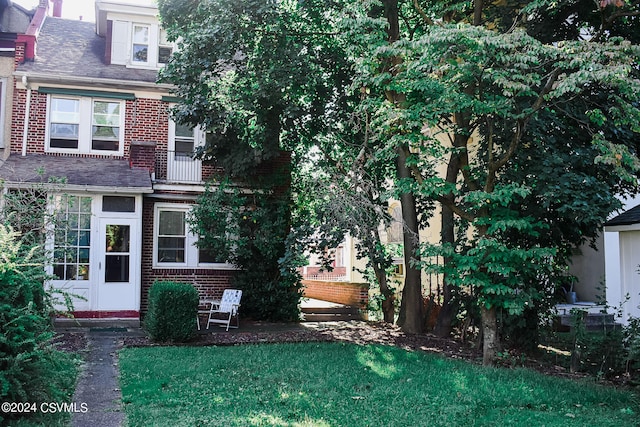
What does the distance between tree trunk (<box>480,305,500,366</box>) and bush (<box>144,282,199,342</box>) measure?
5554mm

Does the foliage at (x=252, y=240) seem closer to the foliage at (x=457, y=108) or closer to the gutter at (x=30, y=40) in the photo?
the foliage at (x=457, y=108)

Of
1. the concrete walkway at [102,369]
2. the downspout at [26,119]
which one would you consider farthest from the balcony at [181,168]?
the concrete walkway at [102,369]

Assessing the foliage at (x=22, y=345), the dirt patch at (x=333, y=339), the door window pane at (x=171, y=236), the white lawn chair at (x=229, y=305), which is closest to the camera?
the foliage at (x=22, y=345)

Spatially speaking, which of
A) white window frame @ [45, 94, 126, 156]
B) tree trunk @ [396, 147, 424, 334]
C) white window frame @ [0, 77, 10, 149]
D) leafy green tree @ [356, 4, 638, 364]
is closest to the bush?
leafy green tree @ [356, 4, 638, 364]

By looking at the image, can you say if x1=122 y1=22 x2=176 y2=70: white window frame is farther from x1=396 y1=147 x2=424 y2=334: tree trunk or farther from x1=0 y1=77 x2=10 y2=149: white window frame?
x1=396 y1=147 x2=424 y2=334: tree trunk

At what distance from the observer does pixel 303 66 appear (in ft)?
40.4

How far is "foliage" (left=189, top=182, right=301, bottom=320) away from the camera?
14891 mm

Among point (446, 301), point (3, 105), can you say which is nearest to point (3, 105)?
point (3, 105)

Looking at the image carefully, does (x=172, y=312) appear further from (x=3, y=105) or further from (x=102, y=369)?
(x=3, y=105)

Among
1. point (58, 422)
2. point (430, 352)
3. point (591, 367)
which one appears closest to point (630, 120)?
point (591, 367)

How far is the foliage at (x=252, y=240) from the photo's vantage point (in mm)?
14891

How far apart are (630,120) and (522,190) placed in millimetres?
Answer: 1896

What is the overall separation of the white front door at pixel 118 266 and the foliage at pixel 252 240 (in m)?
1.64

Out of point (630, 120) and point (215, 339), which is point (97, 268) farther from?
point (630, 120)
